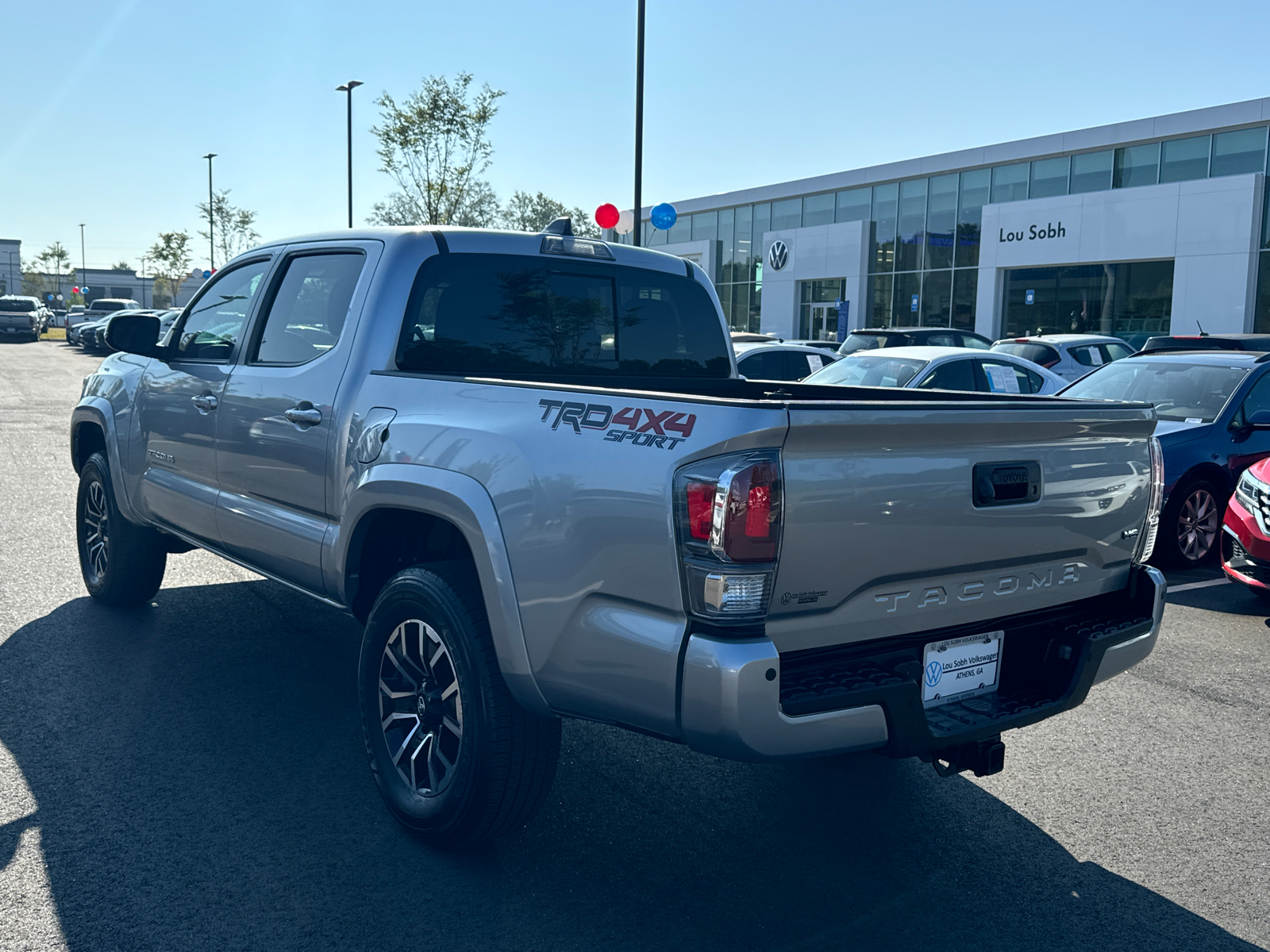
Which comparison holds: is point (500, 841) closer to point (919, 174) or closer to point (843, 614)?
point (843, 614)

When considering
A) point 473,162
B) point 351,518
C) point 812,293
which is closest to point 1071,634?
point 351,518

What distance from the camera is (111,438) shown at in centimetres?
602

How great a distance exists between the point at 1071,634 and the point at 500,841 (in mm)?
1977

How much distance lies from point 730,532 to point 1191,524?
7168 millimetres

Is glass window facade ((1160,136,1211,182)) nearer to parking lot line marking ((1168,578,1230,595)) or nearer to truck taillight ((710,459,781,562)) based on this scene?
parking lot line marking ((1168,578,1230,595))

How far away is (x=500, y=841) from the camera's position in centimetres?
367

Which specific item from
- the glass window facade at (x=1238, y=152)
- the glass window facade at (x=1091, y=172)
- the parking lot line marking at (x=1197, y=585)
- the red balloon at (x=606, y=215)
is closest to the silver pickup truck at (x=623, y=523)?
the parking lot line marking at (x=1197, y=585)

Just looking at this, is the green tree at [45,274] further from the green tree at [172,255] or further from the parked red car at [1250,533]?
the parked red car at [1250,533]

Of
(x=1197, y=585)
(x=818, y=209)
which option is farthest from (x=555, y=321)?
(x=818, y=209)

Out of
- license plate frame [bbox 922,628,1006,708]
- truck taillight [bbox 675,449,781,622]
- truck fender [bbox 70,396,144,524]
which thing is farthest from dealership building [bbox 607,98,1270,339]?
truck taillight [bbox 675,449,781,622]

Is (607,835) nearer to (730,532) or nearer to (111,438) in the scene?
(730,532)

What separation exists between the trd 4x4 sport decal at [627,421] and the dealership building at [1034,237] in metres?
21.2

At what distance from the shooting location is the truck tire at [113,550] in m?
6.09

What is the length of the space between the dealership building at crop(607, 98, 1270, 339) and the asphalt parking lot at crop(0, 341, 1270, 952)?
19.9m
